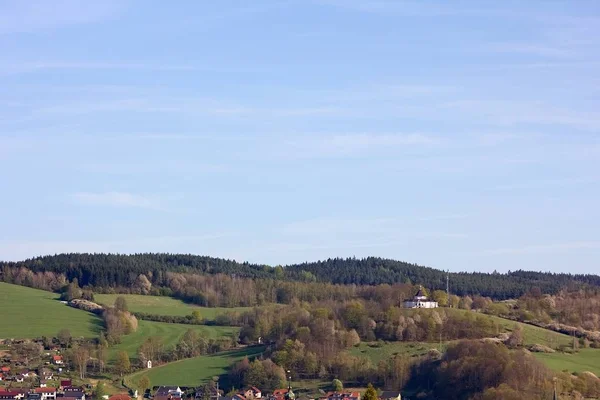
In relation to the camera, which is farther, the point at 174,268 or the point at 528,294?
the point at 174,268

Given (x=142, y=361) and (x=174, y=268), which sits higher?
(x=174, y=268)

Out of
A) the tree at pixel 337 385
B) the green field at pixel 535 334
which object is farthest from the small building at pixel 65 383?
the green field at pixel 535 334

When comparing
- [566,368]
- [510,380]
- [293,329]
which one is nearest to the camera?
[510,380]

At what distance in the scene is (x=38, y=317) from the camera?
14038 centimetres

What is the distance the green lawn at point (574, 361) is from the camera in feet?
358

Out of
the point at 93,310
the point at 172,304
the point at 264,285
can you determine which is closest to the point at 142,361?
the point at 93,310

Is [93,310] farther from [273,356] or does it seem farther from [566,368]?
[566,368]

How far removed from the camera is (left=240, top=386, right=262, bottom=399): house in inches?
4235

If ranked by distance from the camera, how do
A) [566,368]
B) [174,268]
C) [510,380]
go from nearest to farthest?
[510,380] → [566,368] → [174,268]

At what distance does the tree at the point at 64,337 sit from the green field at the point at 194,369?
11.8 metres

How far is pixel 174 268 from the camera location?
194 m

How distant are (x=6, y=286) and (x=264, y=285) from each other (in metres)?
39.6

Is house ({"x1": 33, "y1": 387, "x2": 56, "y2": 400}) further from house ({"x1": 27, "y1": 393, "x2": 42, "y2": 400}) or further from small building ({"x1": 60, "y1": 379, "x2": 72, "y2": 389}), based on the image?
small building ({"x1": 60, "y1": 379, "x2": 72, "y2": 389})

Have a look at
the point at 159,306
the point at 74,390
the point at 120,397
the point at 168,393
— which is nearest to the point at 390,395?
the point at 168,393
